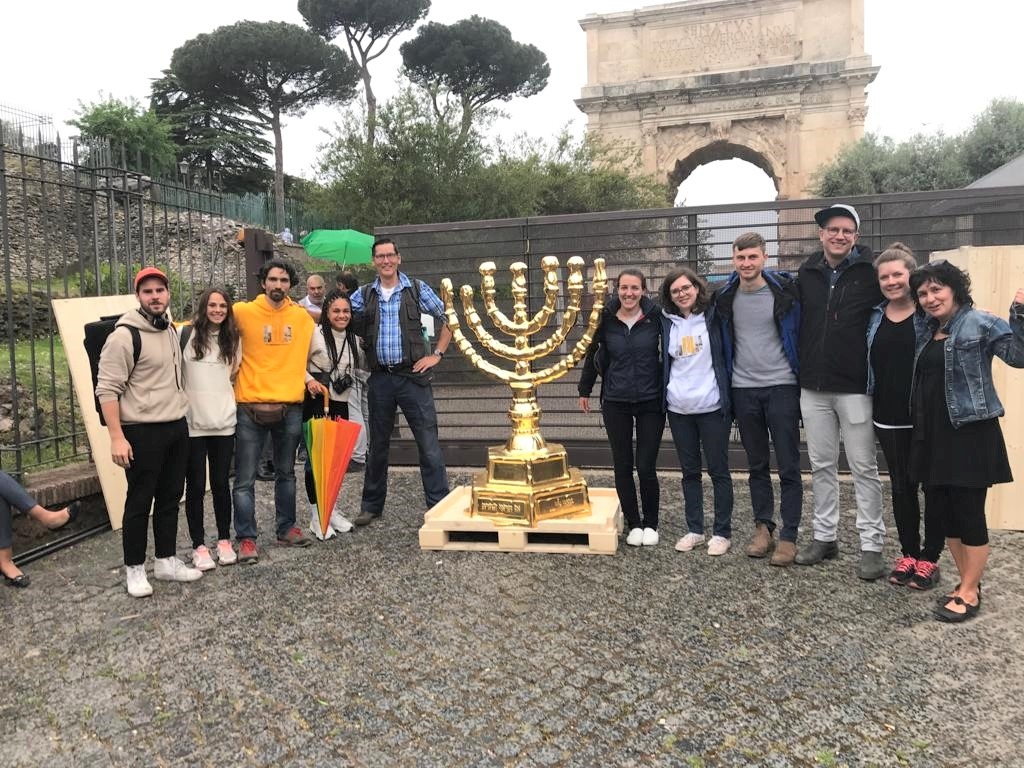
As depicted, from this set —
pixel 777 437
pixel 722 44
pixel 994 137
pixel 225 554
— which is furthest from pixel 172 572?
pixel 722 44

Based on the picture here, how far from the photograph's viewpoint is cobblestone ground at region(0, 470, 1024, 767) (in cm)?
269

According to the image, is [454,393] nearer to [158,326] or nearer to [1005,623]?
[158,326]

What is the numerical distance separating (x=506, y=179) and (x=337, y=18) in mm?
28078

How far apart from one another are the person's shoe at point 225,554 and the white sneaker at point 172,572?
236 mm

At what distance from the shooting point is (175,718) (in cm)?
294

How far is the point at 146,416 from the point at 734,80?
3172cm

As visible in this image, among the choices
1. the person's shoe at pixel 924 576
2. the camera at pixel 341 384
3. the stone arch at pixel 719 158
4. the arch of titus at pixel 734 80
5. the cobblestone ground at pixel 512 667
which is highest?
the arch of titus at pixel 734 80

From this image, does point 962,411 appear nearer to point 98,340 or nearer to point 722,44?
point 98,340

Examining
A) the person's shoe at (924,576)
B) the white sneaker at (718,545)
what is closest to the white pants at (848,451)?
the person's shoe at (924,576)

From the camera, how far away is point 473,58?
43125mm

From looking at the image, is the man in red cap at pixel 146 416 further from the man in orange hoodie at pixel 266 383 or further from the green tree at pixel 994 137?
the green tree at pixel 994 137

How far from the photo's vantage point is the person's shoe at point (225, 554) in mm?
4727

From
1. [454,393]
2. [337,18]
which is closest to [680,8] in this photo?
[337,18]

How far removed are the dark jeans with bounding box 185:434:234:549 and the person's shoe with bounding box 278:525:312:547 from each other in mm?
454
